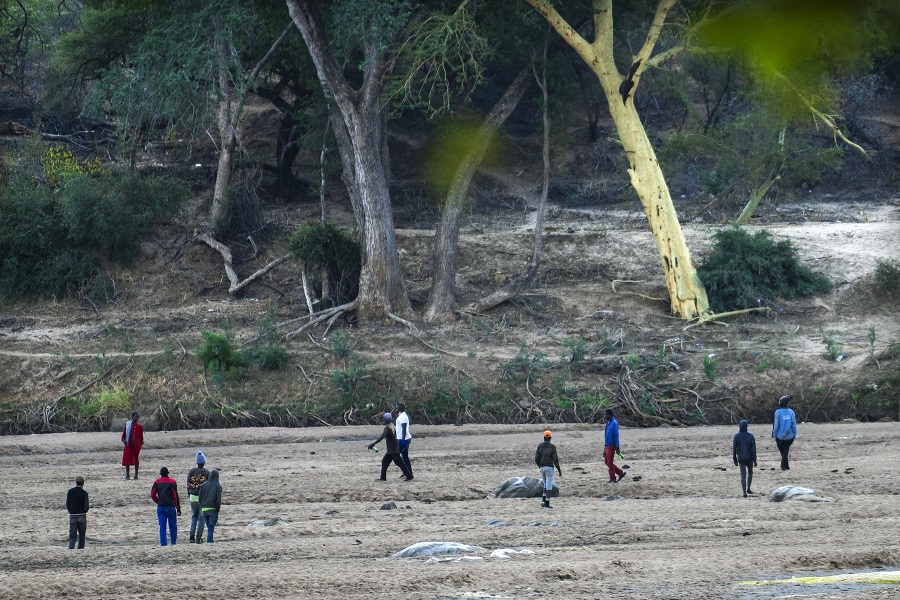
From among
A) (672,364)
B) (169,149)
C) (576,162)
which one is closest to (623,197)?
(576,162)

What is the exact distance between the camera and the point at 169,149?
41.8 meters

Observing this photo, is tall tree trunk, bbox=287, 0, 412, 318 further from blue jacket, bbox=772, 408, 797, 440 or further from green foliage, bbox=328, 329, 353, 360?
blue jacket, bbox=772, 408, 797, 440

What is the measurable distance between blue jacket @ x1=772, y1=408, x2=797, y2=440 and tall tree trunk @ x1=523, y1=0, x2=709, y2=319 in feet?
42.2

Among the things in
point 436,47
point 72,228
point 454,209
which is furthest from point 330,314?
point 72,228

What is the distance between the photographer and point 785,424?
18953mm

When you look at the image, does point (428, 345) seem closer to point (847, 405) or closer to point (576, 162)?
point (847, 405)

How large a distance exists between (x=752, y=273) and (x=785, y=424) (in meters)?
14.1

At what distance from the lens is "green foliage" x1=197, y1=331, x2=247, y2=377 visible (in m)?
29.4

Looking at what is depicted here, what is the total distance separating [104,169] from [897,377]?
23.3m

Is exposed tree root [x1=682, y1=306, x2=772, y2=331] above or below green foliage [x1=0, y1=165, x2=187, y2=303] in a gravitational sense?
below

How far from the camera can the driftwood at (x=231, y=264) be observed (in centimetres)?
3444

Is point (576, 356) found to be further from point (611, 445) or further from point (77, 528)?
point (77, 528)

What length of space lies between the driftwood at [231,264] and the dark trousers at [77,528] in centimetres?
2031

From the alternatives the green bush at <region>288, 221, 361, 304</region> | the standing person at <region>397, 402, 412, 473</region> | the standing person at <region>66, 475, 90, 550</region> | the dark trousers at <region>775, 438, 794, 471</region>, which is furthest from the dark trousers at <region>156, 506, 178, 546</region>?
the green bush at <region>288, 221, 361, 304</region>
